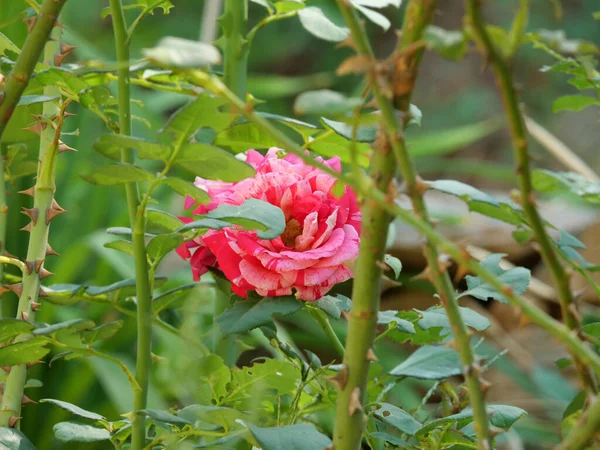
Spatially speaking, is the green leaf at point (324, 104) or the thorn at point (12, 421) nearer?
the green leaf at point (324, 104)

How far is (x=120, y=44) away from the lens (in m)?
0.33

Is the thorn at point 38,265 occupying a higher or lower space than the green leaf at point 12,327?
higher

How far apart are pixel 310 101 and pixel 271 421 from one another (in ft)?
0.90

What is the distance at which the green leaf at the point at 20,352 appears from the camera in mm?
346

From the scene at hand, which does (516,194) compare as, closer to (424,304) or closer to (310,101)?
(310,101)

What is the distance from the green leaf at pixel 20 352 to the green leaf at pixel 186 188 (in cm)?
10

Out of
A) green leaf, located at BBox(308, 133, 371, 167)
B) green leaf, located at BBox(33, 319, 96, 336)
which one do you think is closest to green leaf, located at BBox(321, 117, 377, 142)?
green leaf, located at BBox(308, 133, 371, 167)

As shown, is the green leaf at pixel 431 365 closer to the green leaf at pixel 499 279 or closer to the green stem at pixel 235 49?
the green leaf at pixel 499 279

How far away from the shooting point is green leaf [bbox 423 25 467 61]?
0.69 ft

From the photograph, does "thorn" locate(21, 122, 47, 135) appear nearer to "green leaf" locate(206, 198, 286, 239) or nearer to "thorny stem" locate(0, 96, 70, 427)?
"thorny stem" locate(0, 96, 70, 427)

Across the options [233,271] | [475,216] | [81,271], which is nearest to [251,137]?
[233,271]

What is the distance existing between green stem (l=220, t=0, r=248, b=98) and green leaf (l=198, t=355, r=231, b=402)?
16cm

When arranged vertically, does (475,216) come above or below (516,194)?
below

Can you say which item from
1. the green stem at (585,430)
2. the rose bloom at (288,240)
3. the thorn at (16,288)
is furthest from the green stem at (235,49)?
the green stem at (585,430)
